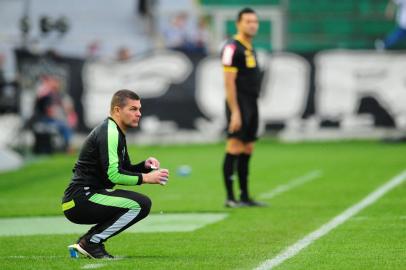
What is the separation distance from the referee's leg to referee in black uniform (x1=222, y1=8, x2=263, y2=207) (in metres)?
4.00

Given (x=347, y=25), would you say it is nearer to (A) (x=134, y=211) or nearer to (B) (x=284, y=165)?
(B) (x=284, y=165)

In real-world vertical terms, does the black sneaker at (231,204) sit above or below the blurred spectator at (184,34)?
above

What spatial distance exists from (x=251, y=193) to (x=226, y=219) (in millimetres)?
2862

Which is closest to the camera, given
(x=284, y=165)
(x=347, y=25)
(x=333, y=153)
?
(x=284, y=165)

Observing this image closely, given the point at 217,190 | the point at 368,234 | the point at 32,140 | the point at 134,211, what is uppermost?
the point at 134,211

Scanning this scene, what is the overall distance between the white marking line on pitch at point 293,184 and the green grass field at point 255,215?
95mm

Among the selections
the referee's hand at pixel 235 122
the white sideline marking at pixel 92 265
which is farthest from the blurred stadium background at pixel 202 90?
the white sideline marking at pixel 92 265

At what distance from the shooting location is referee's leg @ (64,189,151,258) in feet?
26.5

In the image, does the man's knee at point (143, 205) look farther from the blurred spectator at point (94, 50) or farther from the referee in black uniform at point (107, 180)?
the blurred spectator at point (94, 50)

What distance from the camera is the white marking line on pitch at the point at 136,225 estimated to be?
10.2m

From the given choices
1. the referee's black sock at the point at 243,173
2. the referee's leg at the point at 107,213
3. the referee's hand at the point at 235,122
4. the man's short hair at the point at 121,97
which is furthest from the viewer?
the referee's black sock at the point at 243,173

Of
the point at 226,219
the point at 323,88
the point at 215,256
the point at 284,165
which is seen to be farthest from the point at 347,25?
the point at 215,256

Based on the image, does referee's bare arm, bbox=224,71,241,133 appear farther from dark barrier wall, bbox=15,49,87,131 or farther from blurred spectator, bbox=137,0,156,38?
blurred spectator, bbox=137,0,156,38

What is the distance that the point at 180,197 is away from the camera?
13.4m
